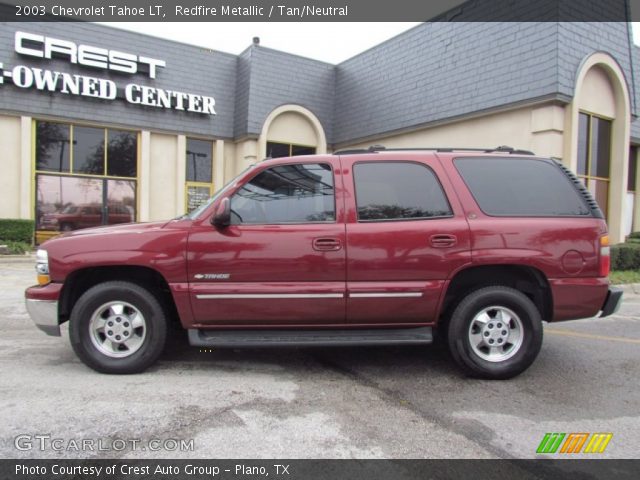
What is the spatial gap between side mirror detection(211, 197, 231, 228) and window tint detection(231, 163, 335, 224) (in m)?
0.16

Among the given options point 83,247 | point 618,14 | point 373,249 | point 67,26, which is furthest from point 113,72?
point 618,14

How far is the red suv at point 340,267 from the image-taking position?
13.3ft

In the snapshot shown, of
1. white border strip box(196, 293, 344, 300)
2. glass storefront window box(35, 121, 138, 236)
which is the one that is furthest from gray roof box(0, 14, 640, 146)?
white border strip box(196, 293, 344, 300)

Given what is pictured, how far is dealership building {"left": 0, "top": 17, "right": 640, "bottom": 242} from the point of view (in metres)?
11.9

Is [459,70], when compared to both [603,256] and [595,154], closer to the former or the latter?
[595,154]

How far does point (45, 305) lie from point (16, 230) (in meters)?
11.0

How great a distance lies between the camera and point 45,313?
4.11m

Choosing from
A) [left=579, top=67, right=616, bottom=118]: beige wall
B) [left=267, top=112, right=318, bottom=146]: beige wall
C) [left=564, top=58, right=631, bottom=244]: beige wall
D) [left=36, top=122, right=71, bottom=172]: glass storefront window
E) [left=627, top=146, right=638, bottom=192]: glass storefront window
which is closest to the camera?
[left=564, top=58, right=631, bottom=244]: beige wall

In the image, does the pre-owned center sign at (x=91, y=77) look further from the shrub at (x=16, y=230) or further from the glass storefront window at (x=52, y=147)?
the shrub at (x=16, y=230)

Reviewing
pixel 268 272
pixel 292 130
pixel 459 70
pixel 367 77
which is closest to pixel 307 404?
pixel 268 272

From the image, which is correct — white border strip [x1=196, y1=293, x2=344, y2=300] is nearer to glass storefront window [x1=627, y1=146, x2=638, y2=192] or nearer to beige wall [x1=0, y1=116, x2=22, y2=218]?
beige wall [x1=0, y1=116, x2=22, y2=218]

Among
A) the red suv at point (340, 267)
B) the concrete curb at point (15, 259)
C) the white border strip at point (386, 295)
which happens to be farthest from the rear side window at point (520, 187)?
the concrete curb at point (15, 259)

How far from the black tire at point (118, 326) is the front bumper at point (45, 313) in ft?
0.58

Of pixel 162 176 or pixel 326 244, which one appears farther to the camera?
pixel 162 176
